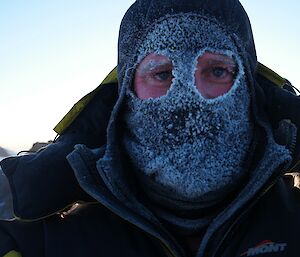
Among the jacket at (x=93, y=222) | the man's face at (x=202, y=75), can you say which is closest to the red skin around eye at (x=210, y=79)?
the man's face at (x=202, y=75)

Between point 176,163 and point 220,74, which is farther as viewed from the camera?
point 220,74

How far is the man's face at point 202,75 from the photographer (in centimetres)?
172

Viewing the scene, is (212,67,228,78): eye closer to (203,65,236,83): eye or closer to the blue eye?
(203,65,236,83): eye

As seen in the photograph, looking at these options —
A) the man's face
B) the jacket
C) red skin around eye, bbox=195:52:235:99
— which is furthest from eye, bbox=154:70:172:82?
the jacket

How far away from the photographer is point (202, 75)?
1.73 metres

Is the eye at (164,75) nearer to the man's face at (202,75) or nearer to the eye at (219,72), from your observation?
the man's face at (202,75)

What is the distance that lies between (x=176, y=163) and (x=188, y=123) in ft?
0.51

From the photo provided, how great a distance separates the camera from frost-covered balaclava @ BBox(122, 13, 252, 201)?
161 cm

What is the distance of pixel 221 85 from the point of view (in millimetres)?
1748

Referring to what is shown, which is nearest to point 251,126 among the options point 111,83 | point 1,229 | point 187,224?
point 187,224

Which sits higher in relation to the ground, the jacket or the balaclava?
the balaclava

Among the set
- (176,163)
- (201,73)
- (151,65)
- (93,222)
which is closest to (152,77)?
(151,65)

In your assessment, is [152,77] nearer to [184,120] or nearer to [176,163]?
[184,120]

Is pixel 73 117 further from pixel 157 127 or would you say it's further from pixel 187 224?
pixel 187 224
